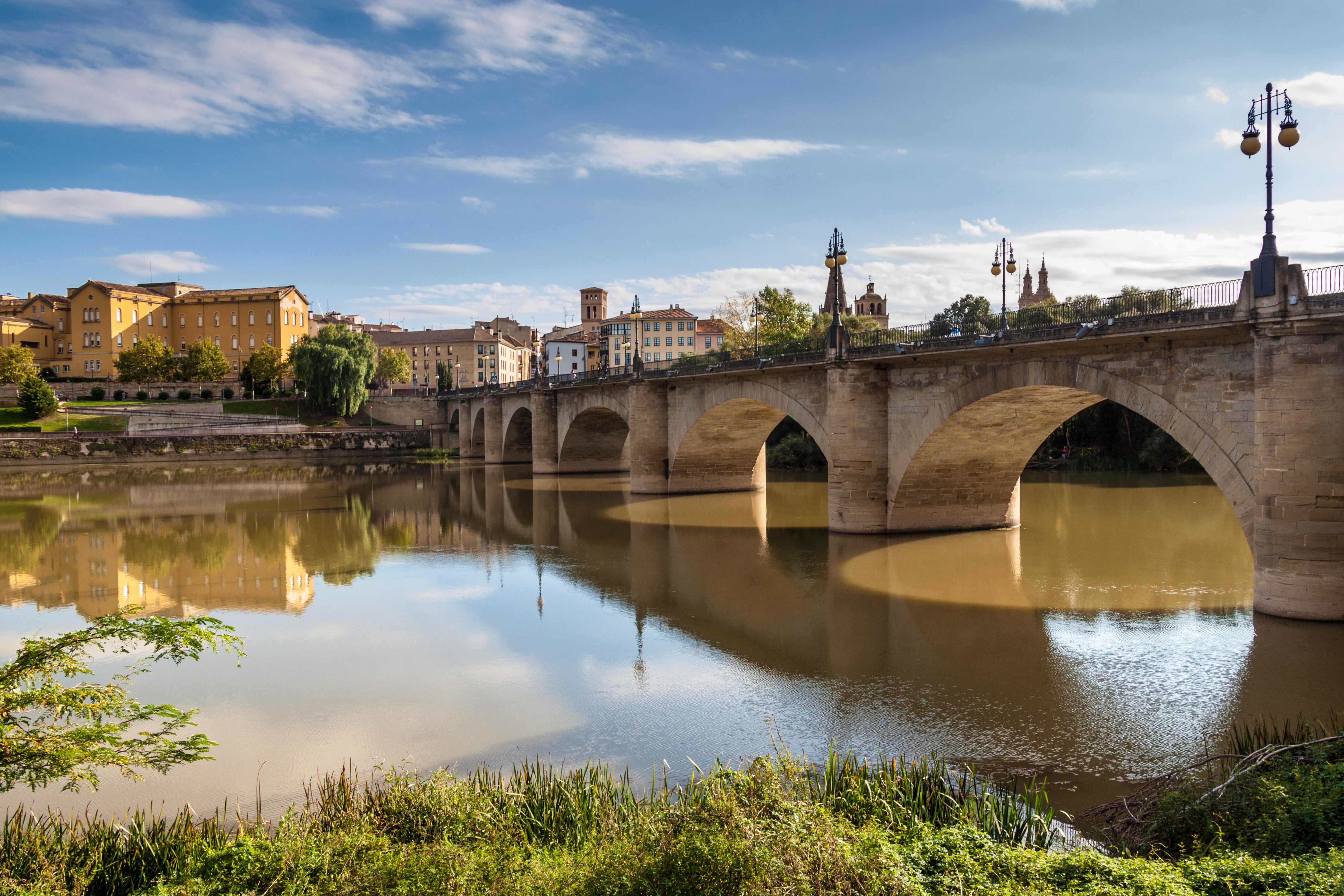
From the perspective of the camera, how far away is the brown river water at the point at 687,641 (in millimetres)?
9844

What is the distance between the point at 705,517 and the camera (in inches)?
1204

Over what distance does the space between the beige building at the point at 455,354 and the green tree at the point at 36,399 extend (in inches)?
1952

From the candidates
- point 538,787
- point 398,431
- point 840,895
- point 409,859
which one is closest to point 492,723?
point 538,787

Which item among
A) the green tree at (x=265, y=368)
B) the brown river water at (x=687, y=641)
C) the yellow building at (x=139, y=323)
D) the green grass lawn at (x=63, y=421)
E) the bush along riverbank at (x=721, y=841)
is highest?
the yellow building at (x=139, y=323)

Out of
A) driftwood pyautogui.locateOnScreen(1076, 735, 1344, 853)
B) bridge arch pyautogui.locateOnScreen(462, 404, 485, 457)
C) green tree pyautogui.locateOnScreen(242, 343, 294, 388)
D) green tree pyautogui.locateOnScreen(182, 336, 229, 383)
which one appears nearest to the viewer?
driftwood pyautogui.locateOnScreen(1076, 735, 1344, 853)

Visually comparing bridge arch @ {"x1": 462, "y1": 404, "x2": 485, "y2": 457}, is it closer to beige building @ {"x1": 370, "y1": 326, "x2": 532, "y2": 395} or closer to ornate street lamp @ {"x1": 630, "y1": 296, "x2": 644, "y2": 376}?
ornate street lamp @ {"x1": 630, "y1": 296, "x2": 644, "y2": 376}

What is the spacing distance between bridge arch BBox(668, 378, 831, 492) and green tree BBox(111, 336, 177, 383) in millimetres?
67177

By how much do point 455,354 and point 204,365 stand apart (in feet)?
136

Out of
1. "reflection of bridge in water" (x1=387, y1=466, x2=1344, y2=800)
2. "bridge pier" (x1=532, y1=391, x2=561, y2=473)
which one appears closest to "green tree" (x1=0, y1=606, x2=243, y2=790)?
"reflection of bridge in water" (x1=387, y1=466, x2=1344, y2=800)

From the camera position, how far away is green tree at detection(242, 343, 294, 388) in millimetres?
84125

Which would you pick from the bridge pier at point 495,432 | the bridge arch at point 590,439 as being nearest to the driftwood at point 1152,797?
the bridge arch at point 590,439

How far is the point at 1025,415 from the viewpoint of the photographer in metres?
22.6

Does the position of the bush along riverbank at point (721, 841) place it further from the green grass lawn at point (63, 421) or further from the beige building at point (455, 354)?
the beige building at point (455, 354)

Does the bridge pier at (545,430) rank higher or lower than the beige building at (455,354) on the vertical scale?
lower
